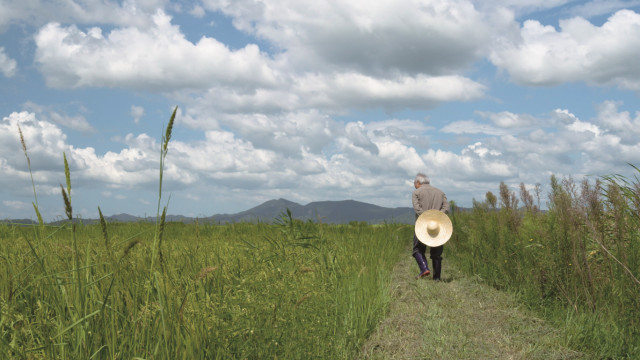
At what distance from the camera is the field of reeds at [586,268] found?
459 centimetres

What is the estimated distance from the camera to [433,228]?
27.7ft

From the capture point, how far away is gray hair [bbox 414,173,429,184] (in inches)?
365

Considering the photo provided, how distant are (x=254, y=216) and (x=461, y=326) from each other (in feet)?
26.7

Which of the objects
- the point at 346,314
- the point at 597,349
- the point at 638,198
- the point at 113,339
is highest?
the point at 638,198

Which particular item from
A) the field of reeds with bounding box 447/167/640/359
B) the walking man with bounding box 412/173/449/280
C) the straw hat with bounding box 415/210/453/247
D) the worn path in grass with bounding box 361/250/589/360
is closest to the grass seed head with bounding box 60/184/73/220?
the worn path in grass with bounding box 361/250/589/360

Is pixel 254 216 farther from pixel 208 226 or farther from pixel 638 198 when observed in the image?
pixel 638 198

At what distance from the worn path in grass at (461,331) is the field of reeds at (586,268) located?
31 centimetres

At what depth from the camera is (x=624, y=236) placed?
5121 mm

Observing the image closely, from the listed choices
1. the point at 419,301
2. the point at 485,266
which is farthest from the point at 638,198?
the point at 485,266

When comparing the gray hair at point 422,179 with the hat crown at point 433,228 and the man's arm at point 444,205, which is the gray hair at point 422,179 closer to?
the man's arm at point 444,205

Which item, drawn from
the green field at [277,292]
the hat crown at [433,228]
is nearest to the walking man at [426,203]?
the hat crown at [433,228]

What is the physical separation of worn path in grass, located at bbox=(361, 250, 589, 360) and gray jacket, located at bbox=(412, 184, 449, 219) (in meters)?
2.54

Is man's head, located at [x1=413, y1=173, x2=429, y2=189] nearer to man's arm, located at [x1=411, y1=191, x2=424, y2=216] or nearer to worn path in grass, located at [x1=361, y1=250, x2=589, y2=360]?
man's arm, located at [x1=411, y1=191, x2=424, y2=216]

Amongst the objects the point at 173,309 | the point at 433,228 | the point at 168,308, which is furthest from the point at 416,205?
the point at 168,308
